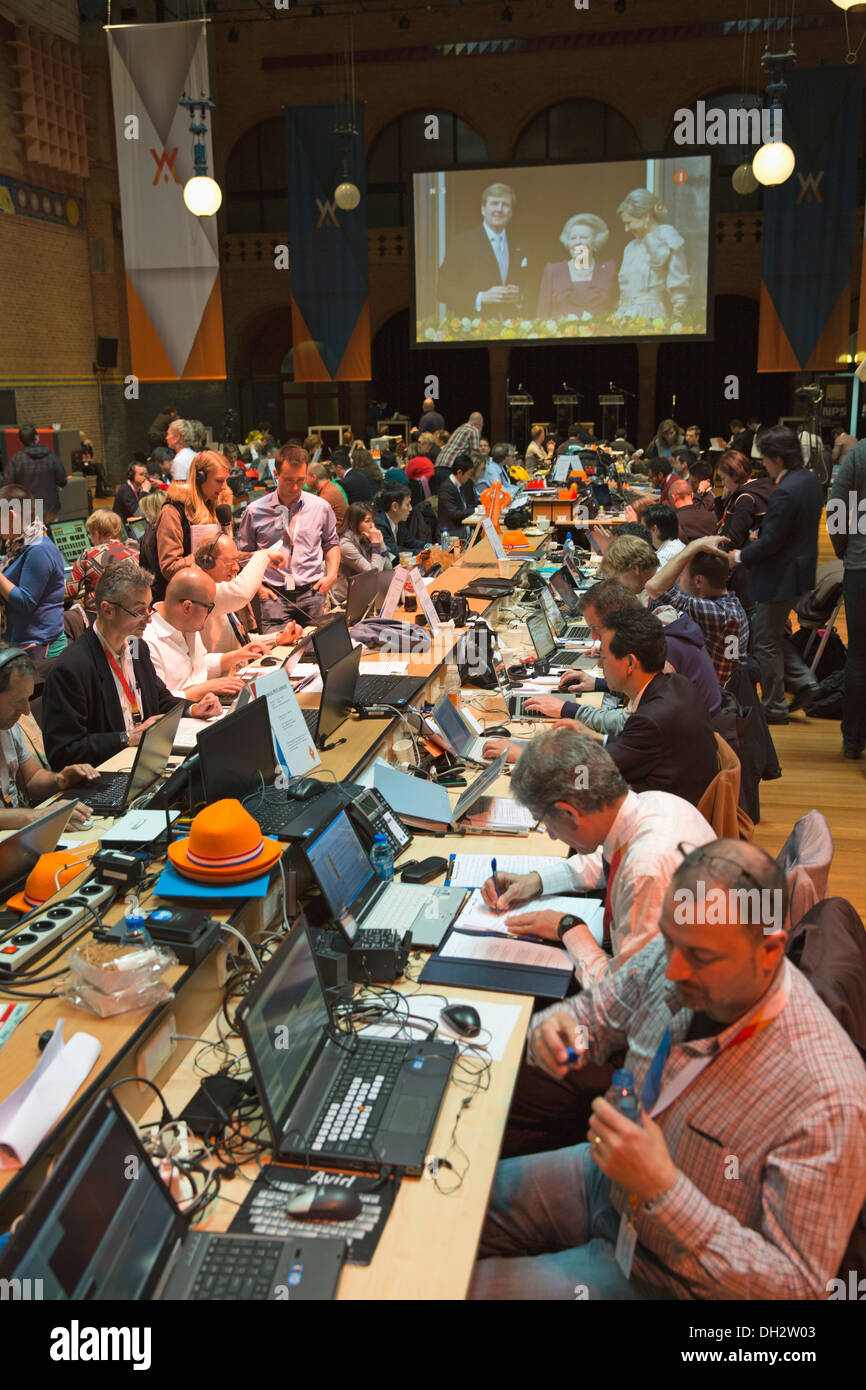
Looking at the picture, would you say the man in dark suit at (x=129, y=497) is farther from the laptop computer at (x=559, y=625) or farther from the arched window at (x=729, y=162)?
the arched window at (x=729, y=162)

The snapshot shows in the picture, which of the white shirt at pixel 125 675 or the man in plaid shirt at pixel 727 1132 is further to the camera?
the white shirt at pixel 125 675

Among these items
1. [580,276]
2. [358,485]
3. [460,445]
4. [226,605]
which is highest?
[580,276]

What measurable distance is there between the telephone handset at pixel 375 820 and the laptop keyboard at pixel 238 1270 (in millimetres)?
1561

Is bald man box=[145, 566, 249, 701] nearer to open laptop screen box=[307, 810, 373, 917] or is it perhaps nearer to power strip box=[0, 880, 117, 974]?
open laptop screen box=[307, 810, 373, 917]

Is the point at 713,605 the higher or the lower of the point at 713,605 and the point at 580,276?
the lower

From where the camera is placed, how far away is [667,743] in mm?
3750

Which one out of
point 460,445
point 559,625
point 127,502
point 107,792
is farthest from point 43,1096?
point 460,445

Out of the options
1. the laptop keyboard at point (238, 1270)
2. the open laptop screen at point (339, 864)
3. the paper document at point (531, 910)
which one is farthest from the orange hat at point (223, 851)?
the laptop keyboard at point (238, 1270)

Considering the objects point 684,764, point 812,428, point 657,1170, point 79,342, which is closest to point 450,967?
point 657,1170

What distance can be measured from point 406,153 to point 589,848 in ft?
65.8

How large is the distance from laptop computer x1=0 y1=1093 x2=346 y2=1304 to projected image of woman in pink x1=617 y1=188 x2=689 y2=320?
Answer: 17307 millimetres

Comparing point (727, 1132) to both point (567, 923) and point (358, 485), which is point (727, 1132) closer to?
point (567, 923)

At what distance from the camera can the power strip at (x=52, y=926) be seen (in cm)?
242

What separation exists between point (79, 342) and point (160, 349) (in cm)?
404
